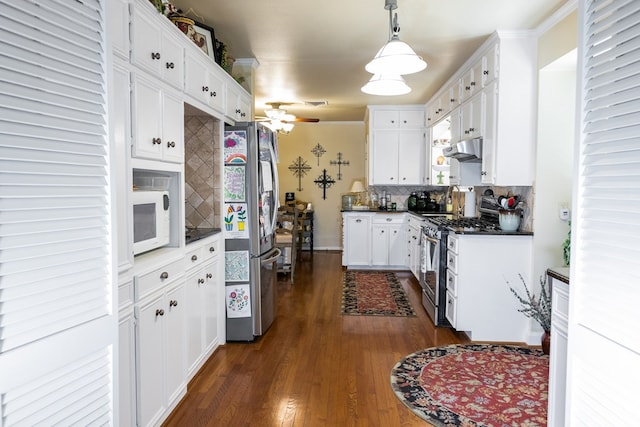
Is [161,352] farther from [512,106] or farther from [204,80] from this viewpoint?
[512,106]

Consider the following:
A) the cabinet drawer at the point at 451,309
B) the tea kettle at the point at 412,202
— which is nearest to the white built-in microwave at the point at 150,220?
the cabinet drawer at the point at 451,309

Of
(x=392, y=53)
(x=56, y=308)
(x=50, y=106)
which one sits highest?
(x=392, y=53)

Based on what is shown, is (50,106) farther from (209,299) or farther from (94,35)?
(209,299)

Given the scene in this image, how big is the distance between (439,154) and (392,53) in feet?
14.0

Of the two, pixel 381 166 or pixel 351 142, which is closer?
pixel 381 166

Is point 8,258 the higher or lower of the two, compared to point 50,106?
lower

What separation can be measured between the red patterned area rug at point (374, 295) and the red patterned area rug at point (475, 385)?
1.16 meters

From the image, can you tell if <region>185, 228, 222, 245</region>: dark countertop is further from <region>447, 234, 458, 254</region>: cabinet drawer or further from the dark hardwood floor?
<region>447, 234, 458, 254</region>: cabinet drawer

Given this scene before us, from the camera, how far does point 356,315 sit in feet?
14.6

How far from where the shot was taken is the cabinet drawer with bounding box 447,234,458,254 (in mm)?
3776

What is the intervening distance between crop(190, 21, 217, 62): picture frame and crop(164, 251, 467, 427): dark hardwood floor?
7.43 feet

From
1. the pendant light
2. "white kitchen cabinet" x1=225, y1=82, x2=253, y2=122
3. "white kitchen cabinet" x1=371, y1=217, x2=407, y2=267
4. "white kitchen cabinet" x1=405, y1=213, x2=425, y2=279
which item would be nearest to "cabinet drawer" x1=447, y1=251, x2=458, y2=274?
"white kitchen cabinet" x1=405, y1=213, x2=425, y2=279

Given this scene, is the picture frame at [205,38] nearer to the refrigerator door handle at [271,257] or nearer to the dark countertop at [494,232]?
the refrigerator door handle at [271,257]

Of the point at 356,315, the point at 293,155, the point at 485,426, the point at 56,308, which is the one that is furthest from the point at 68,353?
the point at 293,155
